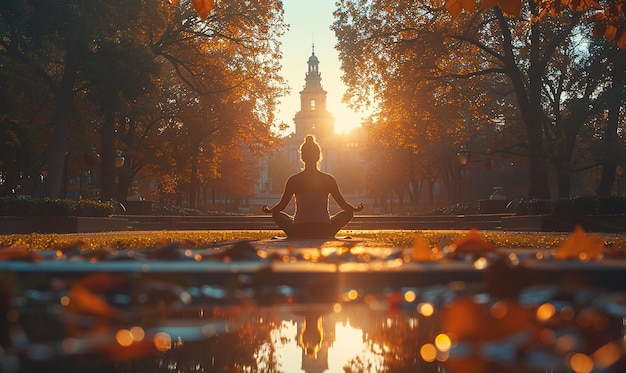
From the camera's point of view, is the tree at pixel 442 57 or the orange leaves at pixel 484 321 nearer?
the orange leaves at pixel 484 321

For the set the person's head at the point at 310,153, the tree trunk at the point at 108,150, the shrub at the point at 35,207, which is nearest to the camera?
the person's head at the point at 310,153

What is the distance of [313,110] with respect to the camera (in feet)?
524

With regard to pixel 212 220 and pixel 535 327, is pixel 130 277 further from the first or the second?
pixel 212 220

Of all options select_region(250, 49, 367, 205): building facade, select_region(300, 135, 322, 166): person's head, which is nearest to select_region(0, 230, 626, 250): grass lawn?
select_region(300, 135, 322, 166): person's head

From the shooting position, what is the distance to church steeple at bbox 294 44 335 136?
158 m

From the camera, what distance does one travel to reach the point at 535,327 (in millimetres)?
1287

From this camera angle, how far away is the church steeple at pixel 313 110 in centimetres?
15838

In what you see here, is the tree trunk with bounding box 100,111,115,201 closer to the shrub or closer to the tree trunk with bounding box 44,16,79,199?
the tree trunk with bounding box 44,16,79,199

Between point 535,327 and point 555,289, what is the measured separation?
0.24 meters

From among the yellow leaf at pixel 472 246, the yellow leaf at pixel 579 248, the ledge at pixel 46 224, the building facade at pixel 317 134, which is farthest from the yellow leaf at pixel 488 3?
the building facade at pixel 317 134

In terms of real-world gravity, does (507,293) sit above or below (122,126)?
below

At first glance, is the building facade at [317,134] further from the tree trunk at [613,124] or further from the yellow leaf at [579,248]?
the yellow leaf at [579,248]

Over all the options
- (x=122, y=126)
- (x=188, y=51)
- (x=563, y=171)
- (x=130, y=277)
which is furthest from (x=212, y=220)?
(x=130, y=277)

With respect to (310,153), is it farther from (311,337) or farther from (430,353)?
(430,353)
